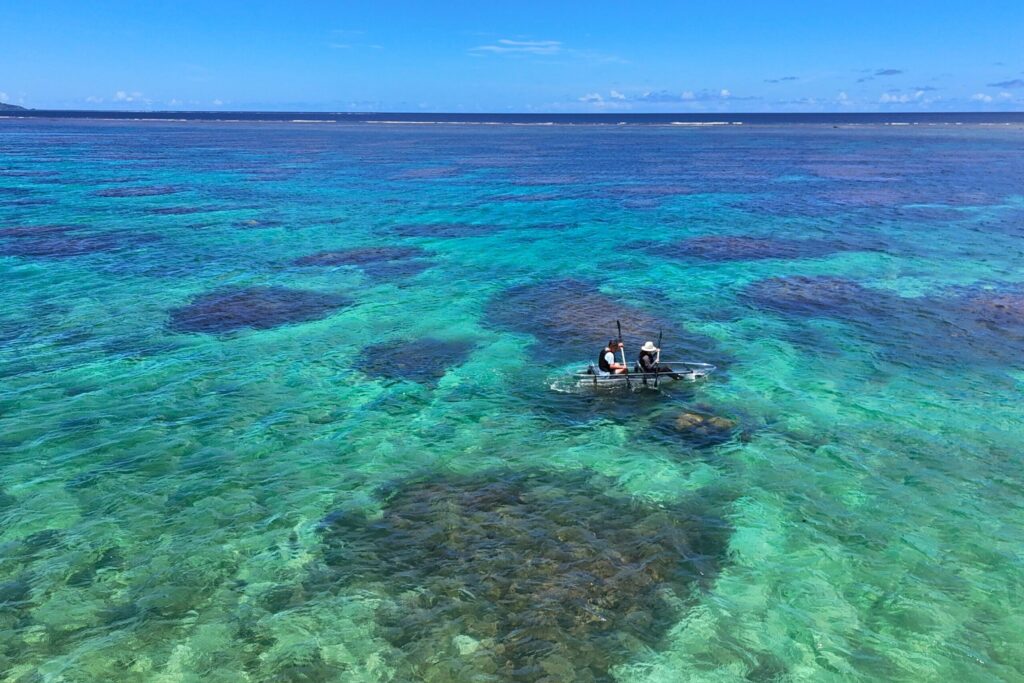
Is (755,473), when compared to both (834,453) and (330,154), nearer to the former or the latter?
(834,453)

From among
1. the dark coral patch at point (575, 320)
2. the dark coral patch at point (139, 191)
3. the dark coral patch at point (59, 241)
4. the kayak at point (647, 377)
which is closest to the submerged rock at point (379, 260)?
the dark coral patch at point (575, 320)

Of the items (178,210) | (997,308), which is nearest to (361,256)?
(178,210)

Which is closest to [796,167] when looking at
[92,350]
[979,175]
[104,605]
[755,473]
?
[979,175]

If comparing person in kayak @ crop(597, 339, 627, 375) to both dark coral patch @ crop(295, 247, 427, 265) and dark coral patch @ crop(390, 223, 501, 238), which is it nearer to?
dark coral patch @ crop(295, 247, 427, 265)

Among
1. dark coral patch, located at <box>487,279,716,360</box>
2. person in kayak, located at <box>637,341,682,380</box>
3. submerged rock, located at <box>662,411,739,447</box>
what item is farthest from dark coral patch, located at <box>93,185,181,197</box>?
submerged rock, located at <box>662,411,739,447</box>

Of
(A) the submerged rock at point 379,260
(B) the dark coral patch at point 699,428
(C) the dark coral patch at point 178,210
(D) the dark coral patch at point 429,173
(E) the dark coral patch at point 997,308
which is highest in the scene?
(D) the dark coral patch at point 429,173

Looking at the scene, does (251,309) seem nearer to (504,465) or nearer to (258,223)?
(504,465)

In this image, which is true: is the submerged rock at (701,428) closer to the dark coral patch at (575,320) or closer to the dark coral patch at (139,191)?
the dark coral patch at (575,320)
